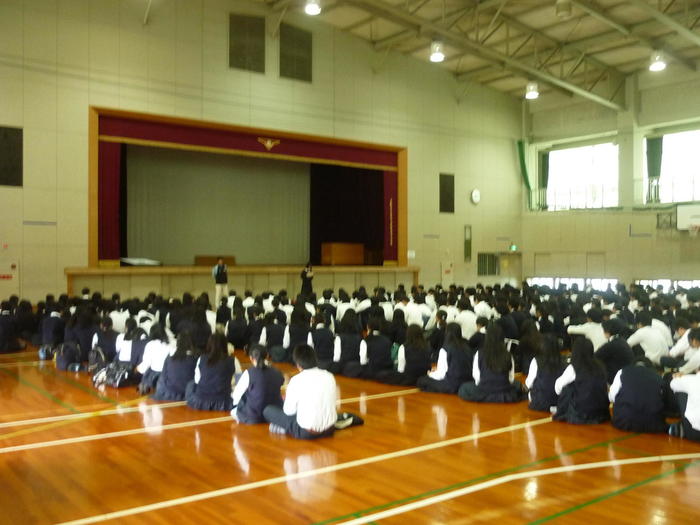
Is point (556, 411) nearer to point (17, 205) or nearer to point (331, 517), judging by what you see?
point (331, 517)

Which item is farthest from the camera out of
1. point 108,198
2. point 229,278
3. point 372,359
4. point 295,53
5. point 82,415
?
point 295,53

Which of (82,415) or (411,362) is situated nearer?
(82,415)

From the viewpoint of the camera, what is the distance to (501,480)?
17.7 ft

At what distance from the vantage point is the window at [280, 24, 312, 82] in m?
19.9

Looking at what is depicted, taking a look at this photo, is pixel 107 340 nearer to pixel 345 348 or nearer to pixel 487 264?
pixel 345 348

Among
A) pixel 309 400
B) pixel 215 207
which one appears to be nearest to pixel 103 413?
pixel 309 400

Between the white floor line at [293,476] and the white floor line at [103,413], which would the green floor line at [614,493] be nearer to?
the white floor line at [293,476]

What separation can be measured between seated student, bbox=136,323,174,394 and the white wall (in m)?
8.81

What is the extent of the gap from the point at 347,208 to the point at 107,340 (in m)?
14.8

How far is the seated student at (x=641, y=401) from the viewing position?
6.77 metres

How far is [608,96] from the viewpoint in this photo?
23578 millimetres

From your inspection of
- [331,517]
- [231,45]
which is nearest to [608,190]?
[231,45]

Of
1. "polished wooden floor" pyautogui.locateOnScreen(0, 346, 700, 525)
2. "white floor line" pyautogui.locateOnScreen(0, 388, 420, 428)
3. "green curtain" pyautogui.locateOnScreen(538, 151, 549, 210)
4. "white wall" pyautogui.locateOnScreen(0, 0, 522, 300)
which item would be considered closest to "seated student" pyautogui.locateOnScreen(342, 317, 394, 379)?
"white floor line" pyautogui.locateOnScreen(0, 388, 420, 428)

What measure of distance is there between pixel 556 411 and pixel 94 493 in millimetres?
4852
